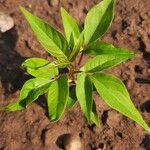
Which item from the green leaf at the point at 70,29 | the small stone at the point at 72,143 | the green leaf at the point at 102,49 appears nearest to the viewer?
the green leaf at the point at 102,49

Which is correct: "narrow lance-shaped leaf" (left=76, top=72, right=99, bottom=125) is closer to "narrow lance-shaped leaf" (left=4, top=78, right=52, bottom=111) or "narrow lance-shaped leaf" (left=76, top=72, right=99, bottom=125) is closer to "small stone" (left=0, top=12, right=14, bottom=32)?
"narrow lance-shaped leaf" (left=4, top=78, right=52, bottom=111)

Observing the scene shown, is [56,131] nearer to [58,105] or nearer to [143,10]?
→ [58,105]

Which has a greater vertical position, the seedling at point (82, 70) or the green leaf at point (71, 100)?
the seedling at point (82, 70)

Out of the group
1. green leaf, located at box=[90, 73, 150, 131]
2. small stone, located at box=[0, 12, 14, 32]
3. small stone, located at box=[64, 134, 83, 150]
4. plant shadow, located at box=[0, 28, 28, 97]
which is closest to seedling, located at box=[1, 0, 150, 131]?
green leaf, located at box=[90, 73, 150, 131]

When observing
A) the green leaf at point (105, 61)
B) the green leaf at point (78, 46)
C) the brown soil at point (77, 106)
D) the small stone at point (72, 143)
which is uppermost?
the green leaf at point (78, 46)

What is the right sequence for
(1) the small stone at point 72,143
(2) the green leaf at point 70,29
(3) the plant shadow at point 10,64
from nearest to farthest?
(2) the green leaf at point 70,29 < (1) the small stone at point 72,143 < (3) the plant shadow at point 10,64

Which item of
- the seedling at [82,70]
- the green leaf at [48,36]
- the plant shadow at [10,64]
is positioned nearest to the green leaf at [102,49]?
the seedling at [82,70]

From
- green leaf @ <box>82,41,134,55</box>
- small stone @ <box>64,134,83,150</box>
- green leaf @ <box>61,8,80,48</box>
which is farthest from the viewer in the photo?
small stone @ <box>64,134,83,150</box>

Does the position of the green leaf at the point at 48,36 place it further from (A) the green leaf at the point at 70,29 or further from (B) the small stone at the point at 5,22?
(B) the small stone at the point at 5,22

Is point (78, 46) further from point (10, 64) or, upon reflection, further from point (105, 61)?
point (10, 64)

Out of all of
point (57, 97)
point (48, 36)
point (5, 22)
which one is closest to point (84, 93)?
point (57, 97)
